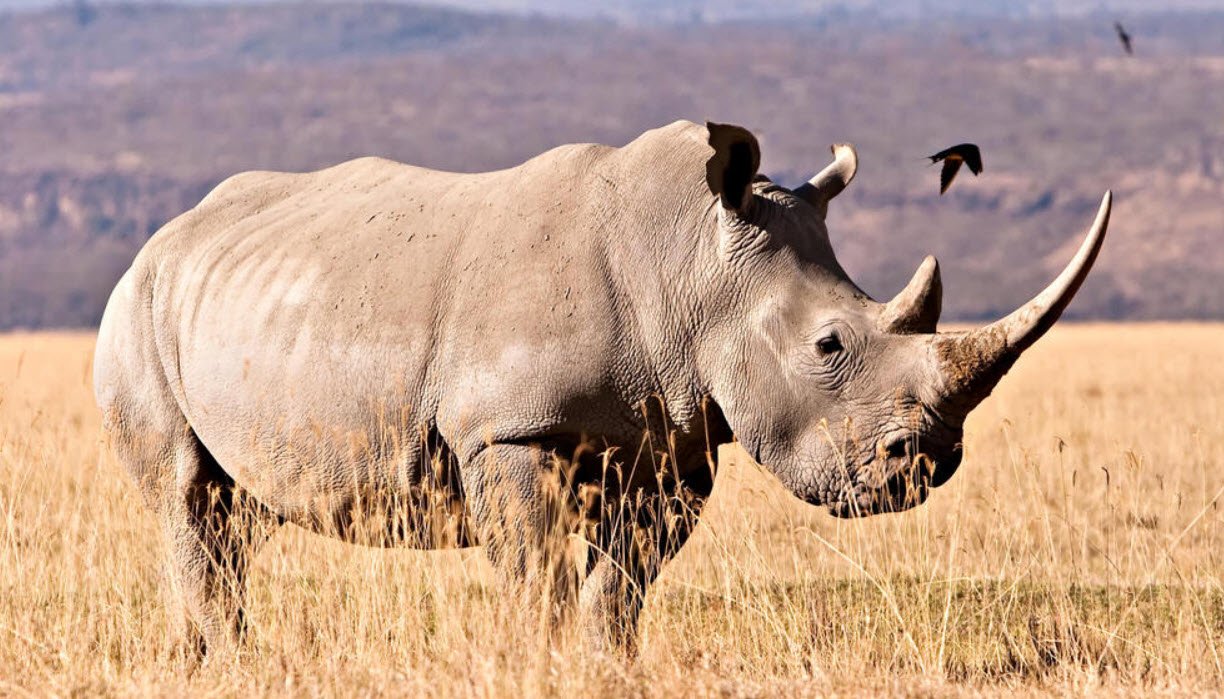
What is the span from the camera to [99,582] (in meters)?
8.14

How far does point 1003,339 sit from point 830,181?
124 cm

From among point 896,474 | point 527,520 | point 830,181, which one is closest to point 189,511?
point 527,520

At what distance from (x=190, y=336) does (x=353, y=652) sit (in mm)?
1482

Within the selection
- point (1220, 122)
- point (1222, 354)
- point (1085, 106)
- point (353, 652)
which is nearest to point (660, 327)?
point (353, 652)

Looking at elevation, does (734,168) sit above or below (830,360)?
above

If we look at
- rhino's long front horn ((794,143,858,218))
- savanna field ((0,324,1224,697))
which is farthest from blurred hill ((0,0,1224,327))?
rhino's long front horn ((794,143,858,218))

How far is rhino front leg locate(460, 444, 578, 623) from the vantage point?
6.25m

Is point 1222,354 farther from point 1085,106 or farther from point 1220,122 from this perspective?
point 1085,106

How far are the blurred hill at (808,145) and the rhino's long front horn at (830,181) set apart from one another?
9828 cm

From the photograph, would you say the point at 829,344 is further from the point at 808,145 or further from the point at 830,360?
the point at 808,145

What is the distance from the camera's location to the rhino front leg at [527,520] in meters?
6.25

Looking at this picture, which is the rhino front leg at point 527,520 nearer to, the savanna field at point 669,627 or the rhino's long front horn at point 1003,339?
the savanna field at point 669,627

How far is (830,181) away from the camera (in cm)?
693

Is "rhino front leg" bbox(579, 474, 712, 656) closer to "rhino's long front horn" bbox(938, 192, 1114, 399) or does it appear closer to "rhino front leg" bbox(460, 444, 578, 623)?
"rhino front leg" bbox(460, 444, 578, 623)
